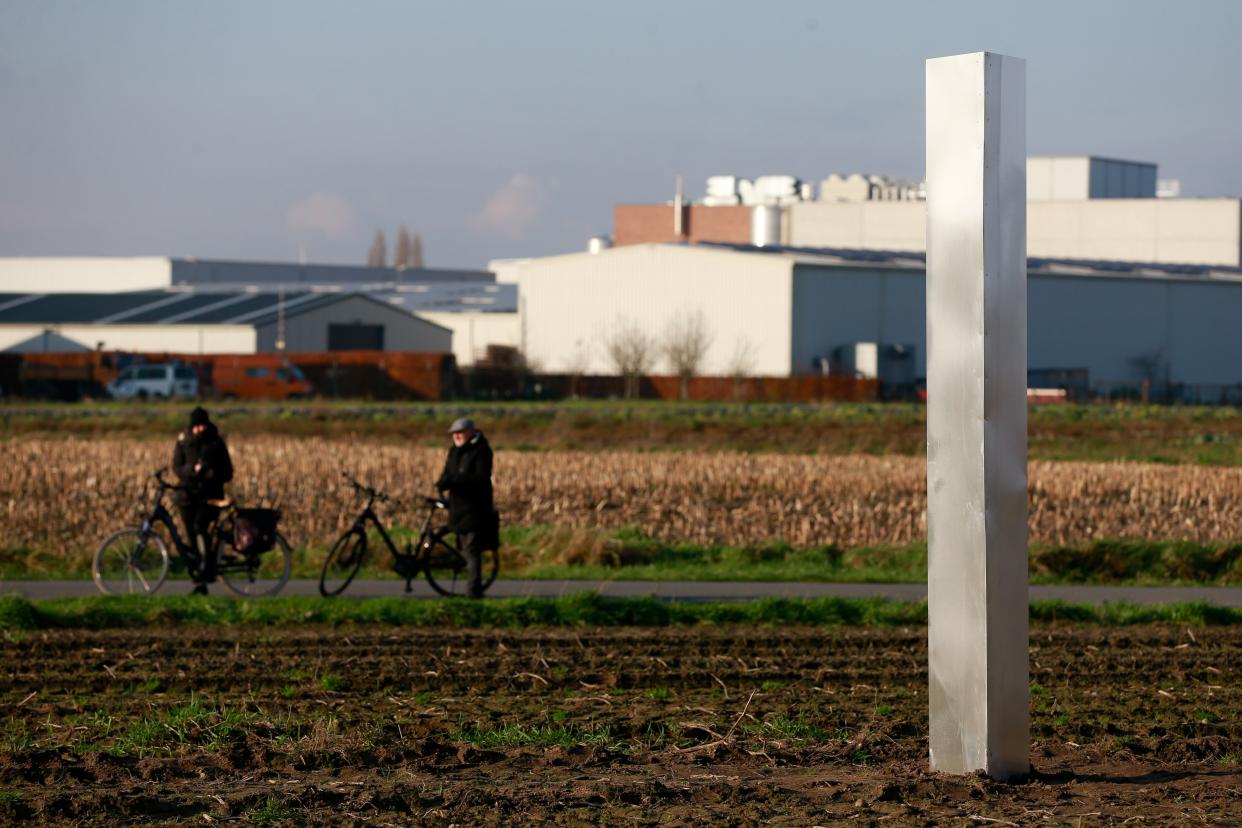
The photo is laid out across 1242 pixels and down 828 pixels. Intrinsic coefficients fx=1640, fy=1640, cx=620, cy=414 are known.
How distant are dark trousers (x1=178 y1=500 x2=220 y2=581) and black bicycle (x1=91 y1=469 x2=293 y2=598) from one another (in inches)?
0.5

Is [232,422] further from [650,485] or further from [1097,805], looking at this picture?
[1097,805]

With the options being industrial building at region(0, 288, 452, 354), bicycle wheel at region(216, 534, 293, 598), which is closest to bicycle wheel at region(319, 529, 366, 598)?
bicycle wheel at region(216, 534, 293, 598)

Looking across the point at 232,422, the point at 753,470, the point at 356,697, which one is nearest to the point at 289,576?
the point at 356,697

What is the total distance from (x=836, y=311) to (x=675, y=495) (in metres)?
45.0

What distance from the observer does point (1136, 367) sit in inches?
2894

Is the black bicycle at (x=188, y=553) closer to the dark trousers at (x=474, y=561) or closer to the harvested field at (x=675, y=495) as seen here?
the dark trousers at (x=474, y=561)

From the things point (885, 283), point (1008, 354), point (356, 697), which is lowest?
point (356, 697)

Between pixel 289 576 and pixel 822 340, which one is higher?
pixel 822 340

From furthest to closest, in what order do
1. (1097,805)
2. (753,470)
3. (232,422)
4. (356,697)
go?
(232,422) < (753,470) < (356,697) < (1097,805)

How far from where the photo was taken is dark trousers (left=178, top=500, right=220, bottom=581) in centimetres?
1527

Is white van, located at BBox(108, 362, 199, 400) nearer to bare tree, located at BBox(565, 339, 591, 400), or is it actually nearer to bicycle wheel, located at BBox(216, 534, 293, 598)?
bare tree, located at BBox(565, 339, 591, 400)

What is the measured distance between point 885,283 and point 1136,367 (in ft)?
43.1

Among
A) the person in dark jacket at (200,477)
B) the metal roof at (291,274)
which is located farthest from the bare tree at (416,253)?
the person in dark jacket at (200,477)

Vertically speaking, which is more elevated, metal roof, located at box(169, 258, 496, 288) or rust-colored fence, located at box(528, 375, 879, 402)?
metal roof, located at box(169, 258, 496, 288)
